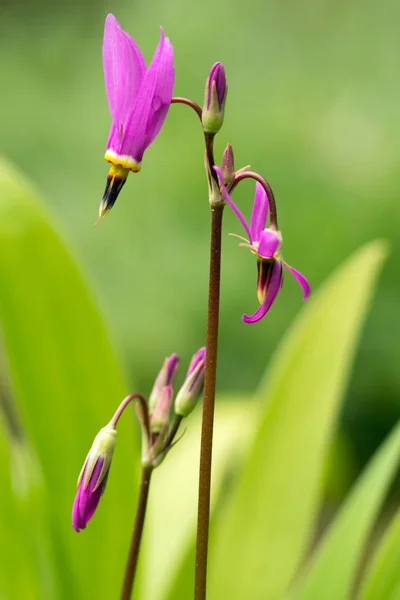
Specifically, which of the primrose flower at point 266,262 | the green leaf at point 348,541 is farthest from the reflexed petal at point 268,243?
the green leaf at point 348,541

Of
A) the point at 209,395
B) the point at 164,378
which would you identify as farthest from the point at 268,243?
the point at 164,378

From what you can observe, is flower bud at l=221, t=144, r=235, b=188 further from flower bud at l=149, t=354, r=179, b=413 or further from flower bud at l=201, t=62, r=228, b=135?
flower bud at l=149, t=354, r=179, b=413

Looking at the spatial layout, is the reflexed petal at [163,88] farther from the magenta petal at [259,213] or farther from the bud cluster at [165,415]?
the bud cluster at [165,415]

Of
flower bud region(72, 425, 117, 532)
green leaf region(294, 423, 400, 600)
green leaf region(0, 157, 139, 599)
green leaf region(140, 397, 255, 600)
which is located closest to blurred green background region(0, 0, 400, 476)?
green leaf region(140, 397, 255, 600)

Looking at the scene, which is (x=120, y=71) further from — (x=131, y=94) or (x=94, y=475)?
(x=94, y=475)

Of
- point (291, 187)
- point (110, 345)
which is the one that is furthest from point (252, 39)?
point (110, 345)

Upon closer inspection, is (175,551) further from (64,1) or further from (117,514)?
(64,1)
